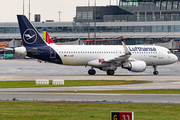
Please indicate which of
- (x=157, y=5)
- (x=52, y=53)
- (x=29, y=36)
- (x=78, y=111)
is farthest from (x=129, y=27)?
(x=78, y=111)

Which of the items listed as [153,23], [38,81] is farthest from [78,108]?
[153,23]

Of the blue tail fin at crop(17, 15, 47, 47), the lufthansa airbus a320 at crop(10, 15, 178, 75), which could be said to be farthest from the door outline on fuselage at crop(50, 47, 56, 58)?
the blue tail fin at crop(17, 15, 47, 47)

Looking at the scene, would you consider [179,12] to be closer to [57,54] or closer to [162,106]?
[57,54]

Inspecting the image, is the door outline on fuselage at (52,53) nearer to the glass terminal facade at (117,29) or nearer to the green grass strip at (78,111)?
the green grass strip at (78,111)

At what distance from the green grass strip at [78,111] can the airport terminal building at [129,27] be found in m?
80.9

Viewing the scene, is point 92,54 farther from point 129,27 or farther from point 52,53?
point 129,27

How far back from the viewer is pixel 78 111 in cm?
1838

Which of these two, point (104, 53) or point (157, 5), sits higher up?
point (157, 5)

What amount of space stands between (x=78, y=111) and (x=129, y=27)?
97858 millimetres

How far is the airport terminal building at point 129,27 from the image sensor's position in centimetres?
10906

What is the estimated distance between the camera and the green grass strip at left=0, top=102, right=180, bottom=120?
54.0 ft

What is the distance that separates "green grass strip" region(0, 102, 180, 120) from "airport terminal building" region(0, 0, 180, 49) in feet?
265

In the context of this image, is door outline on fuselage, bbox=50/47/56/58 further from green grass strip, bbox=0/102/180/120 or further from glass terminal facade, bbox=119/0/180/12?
glass terminal facade, bbox=119/0/180/12

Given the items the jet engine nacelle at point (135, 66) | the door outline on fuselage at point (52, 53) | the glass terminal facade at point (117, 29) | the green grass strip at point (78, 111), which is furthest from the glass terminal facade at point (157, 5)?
the green grass strip at point (78, 111)
